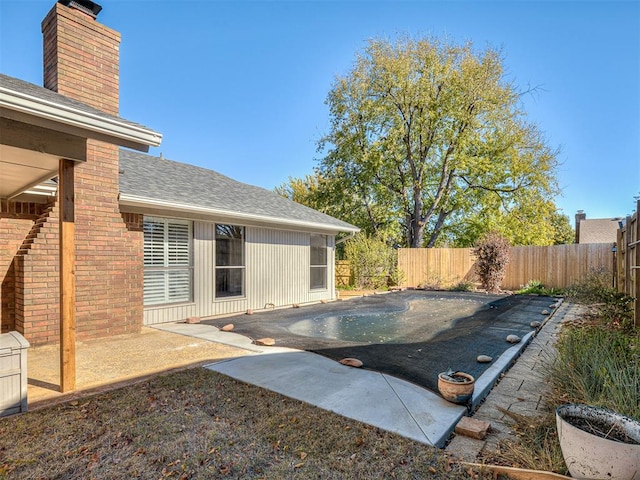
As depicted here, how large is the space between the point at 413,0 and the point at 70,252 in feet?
44.1

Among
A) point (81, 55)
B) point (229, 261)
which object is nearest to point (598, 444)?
point (229, 261)

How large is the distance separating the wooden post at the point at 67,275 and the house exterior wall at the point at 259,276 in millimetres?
3627

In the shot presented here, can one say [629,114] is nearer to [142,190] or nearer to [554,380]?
[554,380]

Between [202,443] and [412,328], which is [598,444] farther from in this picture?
[412,328]

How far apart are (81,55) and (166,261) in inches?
160

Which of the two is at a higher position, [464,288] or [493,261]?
[493,261]

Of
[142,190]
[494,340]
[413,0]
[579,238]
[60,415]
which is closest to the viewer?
[60,415]

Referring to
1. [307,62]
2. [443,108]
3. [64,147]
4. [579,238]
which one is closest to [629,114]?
[443,108]

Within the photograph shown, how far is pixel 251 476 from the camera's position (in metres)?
2.30

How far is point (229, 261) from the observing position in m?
8.91

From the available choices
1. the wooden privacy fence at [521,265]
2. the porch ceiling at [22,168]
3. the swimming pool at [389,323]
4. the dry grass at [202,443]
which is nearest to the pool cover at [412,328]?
the swimming pool at [389,323]

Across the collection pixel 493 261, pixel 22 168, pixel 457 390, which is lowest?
pixel 457 390

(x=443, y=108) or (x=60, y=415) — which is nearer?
(x=60, y=415)

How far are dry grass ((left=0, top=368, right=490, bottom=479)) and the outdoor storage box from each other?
0.14m
